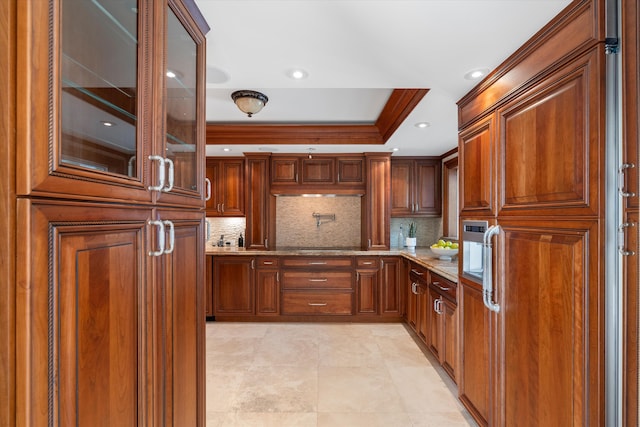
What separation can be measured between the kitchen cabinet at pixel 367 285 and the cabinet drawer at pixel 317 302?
134 millimetres

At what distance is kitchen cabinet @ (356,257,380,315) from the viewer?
12.9 ft

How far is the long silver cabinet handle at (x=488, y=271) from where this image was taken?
1.69 metres

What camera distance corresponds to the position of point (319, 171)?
14.1 ft

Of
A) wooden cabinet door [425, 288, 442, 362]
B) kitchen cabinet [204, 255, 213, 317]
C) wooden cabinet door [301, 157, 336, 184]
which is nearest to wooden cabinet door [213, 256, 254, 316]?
kitchen cabinet [204, 255, 213, 317]

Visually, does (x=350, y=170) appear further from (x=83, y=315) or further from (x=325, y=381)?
(x=83, y=315)

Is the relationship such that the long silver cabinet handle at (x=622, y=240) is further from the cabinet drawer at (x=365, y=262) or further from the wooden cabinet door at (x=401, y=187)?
the wooden cabinet door at (x=401, y=187)

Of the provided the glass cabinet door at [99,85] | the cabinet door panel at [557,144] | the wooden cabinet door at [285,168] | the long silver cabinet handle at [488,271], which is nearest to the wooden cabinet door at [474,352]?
the long silver cabinet handle at [488,271]

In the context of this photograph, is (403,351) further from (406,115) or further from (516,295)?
(406,115)

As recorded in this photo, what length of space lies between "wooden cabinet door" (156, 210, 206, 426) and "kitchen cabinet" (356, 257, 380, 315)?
2.77 metres

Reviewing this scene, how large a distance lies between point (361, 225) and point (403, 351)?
6.70ft

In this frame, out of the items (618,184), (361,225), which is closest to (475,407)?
(618,184)

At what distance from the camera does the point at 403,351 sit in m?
3.08

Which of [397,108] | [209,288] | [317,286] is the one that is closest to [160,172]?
[397,108]

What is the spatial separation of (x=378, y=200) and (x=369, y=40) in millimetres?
2892
